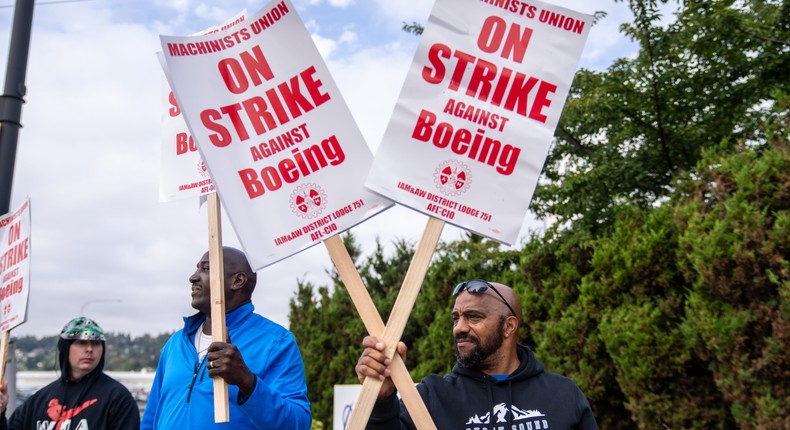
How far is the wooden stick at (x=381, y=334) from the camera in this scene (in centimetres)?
247

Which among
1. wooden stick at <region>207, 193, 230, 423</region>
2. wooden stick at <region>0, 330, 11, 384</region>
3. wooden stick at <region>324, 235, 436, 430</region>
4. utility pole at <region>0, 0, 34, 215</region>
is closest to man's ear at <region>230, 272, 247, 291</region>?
wooden stick at <region>207, 193, 230, 423</region>

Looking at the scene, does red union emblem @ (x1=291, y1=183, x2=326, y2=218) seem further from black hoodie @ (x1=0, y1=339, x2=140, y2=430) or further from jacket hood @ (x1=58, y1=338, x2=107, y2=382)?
jacket hood @ (x1=58, y1=338, x2=107, y2=382)

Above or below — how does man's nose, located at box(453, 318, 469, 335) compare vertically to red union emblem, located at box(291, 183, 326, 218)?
below

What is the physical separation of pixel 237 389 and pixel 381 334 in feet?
2.22

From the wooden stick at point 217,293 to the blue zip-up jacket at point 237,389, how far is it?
6.6 inches

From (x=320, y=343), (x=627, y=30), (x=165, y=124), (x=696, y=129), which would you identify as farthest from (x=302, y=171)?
(x=320, y=343)

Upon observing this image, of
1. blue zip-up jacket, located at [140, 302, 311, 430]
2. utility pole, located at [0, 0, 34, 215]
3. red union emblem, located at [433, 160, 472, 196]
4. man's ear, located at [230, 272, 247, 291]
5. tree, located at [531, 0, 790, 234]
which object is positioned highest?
tree, located at [531, 0, 790, 234]

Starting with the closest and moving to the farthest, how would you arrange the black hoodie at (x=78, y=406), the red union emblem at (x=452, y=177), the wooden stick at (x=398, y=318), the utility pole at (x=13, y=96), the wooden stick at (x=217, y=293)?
the wooden stick at (x=398, y=318)
the wooden stick at (x=217, y=293)
the red union emblem at (x=452, y=177)
the black hoodie at (x=78, y=406)
the utility pole at (x=13, y=96)

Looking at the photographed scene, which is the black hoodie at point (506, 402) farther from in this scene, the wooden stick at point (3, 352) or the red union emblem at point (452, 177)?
the wooden stick at point (3, 352)

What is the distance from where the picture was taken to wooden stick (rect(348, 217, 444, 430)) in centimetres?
239

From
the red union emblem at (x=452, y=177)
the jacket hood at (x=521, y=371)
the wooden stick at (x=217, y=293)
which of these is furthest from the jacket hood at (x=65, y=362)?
the red union emblem at (x=452, y=177)

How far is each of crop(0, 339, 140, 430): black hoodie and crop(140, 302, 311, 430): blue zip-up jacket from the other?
1.17 meters

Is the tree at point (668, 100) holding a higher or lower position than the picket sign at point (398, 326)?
higher

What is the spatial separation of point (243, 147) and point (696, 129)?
21.5 feet
